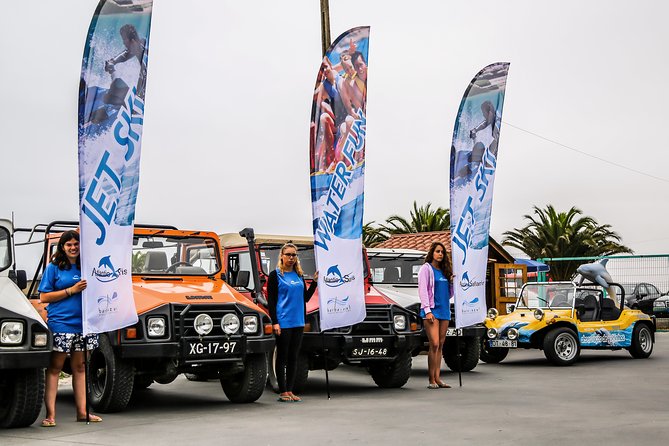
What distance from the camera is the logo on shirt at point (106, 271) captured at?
909 cm

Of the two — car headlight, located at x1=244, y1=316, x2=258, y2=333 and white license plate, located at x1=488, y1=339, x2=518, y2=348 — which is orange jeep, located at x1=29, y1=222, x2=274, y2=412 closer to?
car headlight, located at x1=244, y1=316, x2=258, y2=333

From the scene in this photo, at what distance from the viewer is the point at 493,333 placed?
53.8 ft

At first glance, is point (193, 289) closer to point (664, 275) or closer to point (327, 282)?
point (327, 282)

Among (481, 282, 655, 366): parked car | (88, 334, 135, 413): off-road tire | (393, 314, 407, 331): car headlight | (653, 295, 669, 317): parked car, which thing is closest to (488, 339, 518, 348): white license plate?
(481, 282, 655, 366): parked car

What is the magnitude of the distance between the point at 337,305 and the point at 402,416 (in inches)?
94.3

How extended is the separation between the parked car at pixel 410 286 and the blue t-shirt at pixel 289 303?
3.53m

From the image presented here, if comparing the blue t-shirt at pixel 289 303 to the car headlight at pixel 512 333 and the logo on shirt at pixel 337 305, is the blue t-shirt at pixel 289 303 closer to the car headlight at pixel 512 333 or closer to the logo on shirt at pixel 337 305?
the logo on shirt at pixel 337 305

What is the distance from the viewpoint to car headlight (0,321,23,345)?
27.5 ft

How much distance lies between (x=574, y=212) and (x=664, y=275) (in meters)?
17.8

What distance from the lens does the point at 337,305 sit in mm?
11688

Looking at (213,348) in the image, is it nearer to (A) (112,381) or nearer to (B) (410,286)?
(A) (112,381)

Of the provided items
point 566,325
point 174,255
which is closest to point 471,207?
point 566,325

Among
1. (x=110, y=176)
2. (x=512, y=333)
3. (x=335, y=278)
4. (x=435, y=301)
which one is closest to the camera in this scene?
(x=110, y=176)

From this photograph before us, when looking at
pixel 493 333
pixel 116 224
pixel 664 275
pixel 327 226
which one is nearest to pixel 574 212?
pixel 664 275
